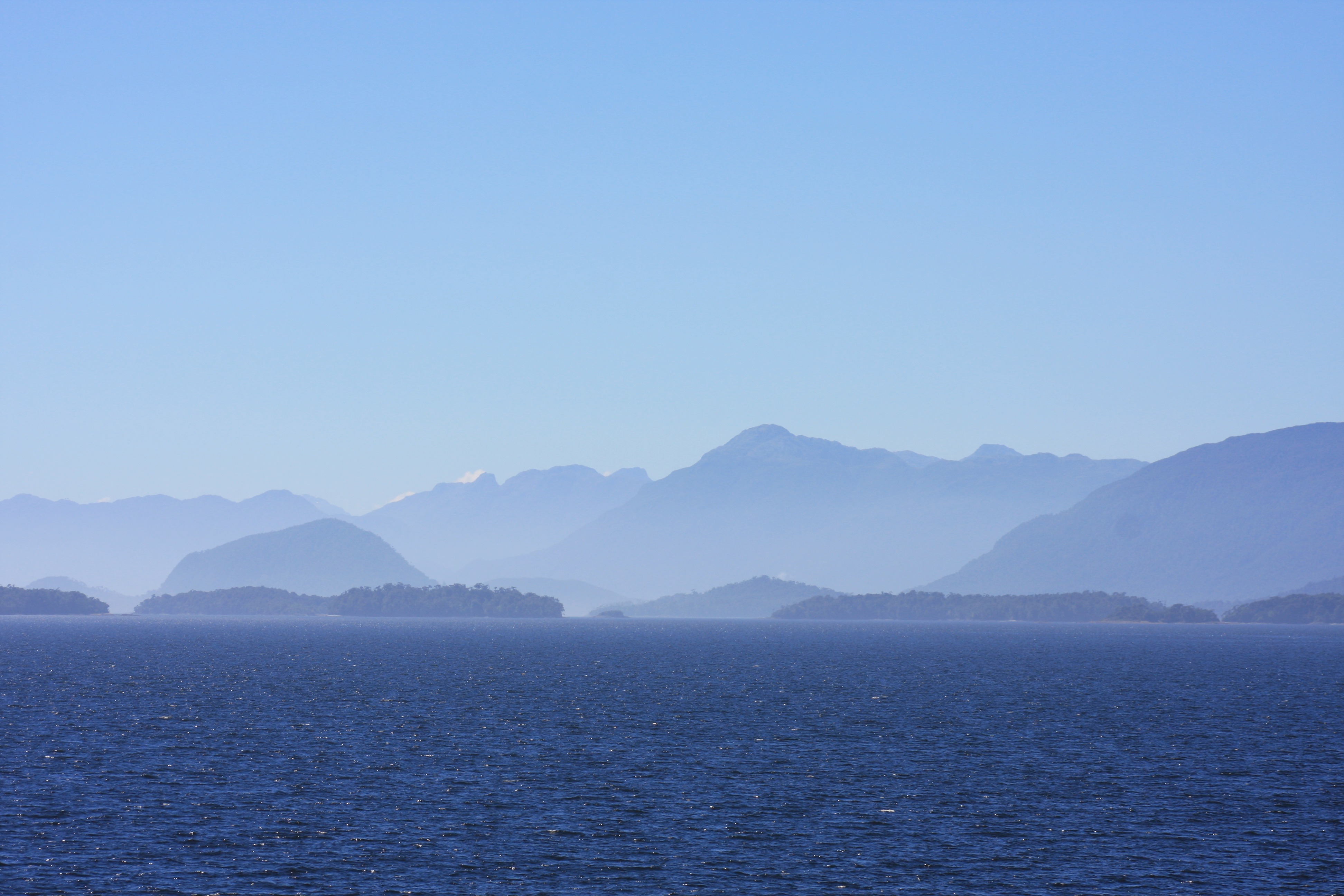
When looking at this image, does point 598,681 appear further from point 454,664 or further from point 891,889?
point 891,889

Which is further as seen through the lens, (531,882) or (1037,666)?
(1037,666)

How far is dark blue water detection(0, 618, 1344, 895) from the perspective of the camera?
51938 mm

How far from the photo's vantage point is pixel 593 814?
64.2m

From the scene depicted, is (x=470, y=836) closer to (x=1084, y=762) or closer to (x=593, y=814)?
(x=593, y=814)

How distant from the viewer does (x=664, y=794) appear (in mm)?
70312

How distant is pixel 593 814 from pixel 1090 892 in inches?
1060

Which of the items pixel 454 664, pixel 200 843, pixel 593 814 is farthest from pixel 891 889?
pixel 454 664

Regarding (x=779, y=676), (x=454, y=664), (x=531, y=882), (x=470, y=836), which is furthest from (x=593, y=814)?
(x=454, y=664)

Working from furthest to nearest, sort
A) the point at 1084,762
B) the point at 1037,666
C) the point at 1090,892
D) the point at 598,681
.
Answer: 1. the point at 1037,666
2. the point at 598,681
3. the point at 1084,762
4. the point at 1090,892

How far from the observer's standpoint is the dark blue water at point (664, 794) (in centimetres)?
5194

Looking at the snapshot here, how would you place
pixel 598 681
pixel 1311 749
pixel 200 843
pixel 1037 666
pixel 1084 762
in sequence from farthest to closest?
pixel 1037 666 < pixel 598 681 < pixel 1311 749 < pixel 1084 762 < pixel 200 843

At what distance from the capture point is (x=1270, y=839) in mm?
58594

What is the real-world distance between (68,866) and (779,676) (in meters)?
127

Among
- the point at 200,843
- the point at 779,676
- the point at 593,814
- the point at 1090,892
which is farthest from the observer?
the point at 779,676
